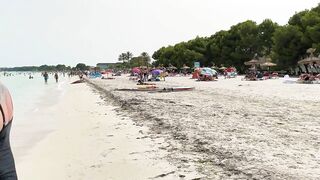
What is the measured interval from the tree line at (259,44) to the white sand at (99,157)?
37.0 meters

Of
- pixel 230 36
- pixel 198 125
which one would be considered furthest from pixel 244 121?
pixel 230 36

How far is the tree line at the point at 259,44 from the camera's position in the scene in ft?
155

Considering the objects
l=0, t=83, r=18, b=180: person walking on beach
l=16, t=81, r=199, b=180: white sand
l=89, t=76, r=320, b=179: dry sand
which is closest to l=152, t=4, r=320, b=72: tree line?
l=89, t=76, r=320, b=179: dry sand

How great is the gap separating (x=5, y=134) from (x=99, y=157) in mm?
5722

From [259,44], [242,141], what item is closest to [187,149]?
[242,141]

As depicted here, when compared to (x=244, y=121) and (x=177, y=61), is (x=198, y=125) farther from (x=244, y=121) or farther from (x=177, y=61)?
(x=177, y=61)

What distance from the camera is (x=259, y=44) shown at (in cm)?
6319

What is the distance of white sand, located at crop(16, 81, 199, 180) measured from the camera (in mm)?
6535

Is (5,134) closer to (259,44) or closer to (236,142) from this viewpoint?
(236,142)

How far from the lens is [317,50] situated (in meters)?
43.5

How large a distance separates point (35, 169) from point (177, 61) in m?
94.8

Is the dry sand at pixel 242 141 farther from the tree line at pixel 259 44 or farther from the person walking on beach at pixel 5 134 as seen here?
the tree line at pixel 259 44

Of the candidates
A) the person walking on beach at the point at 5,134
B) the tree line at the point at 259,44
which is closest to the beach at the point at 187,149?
the person walking on beach at the point at 5,134

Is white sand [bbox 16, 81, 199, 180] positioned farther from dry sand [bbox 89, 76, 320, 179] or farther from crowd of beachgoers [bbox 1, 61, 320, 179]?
dry sand [bbox 89, 76, 320, 179]
